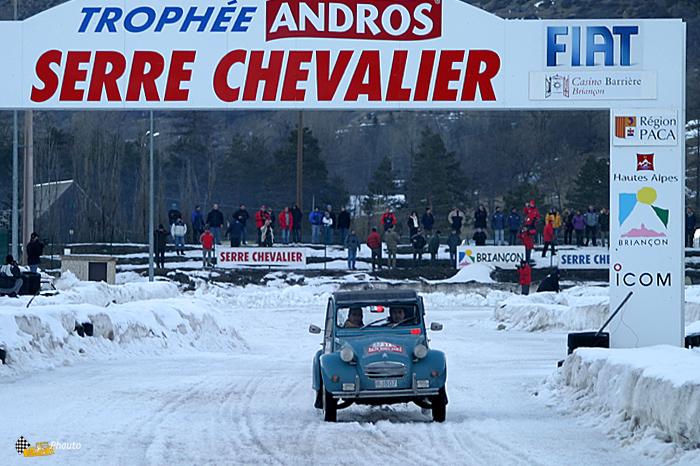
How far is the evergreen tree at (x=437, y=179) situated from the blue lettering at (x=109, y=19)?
5330 cm

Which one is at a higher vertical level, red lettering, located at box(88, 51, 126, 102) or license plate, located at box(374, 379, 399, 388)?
red lettering, located at box(88, 51, 126, 102)

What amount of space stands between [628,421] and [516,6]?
167928mm

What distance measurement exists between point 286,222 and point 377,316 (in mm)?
30897

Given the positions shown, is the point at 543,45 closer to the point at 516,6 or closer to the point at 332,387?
the point at 332,387

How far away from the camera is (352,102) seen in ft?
46.1

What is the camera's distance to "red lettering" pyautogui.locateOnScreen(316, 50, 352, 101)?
14047 millimetres

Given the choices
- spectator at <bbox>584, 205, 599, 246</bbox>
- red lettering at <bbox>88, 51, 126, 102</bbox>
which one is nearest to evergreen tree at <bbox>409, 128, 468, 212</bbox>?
spectator at <bbox>584, 205, 599, 246</bbox>

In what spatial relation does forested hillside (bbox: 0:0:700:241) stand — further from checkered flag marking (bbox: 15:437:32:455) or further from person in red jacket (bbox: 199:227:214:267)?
checkered flag marking (bbox: 15:437:32:455)

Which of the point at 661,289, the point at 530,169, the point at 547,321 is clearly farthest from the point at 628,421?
the point at 530,169

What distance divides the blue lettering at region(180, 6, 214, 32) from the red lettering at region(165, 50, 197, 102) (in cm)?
49

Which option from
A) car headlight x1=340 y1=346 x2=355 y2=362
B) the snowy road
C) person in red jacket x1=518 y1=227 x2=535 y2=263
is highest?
person in red jacket x1=518 y1=227 x2=535 y2=263

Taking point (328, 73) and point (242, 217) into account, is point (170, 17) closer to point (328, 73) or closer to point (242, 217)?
point (328, 73)

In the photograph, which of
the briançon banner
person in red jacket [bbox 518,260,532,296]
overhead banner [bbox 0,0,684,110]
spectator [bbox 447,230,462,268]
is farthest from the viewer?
spectator [bbox 447,230,462,268]

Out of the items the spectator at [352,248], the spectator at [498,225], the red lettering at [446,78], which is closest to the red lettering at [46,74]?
the red lettering at [446,78]
